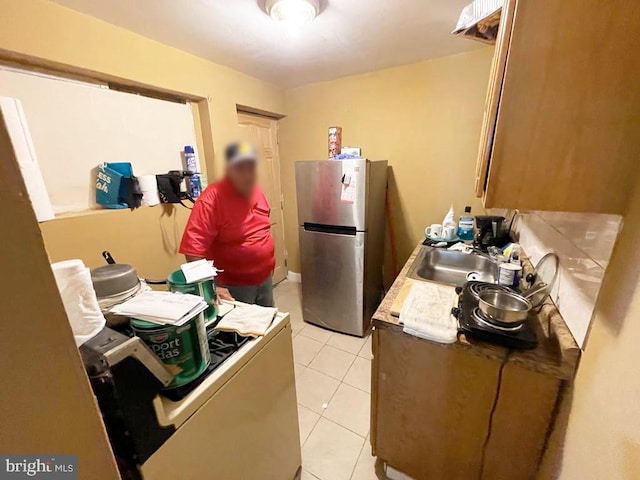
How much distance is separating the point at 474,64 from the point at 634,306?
194 centimetres

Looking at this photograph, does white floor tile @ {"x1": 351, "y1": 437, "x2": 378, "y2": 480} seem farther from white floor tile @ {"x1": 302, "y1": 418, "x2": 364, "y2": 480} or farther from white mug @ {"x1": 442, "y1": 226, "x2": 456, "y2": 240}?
white mug @ {"x1": 442, "y1": 226, "x2": 456, "y2": 240}

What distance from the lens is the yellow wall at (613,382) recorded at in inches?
20.9

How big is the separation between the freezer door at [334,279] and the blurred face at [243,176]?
0.95m

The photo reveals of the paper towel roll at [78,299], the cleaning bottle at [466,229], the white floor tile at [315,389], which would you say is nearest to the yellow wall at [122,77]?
the paper towel roll at [78,299]

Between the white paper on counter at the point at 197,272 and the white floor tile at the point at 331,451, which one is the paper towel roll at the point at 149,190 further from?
the white floor tile at the point at 331,451

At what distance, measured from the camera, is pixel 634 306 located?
56 cm

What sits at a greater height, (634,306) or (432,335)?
A: (634,306)

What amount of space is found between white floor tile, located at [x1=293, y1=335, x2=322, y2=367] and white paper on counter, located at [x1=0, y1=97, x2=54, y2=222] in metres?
1.68

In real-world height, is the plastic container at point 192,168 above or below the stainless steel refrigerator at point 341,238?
above

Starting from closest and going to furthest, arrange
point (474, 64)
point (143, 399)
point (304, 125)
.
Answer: point (143, 399), point (474, 64), point (304, 125)

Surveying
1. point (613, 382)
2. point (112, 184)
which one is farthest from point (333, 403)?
point (112, 184)

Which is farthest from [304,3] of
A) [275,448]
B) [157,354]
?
[275,448]

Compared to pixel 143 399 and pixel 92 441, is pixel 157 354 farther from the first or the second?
pixel 92 441

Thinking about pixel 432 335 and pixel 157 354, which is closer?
pixel 157 354
